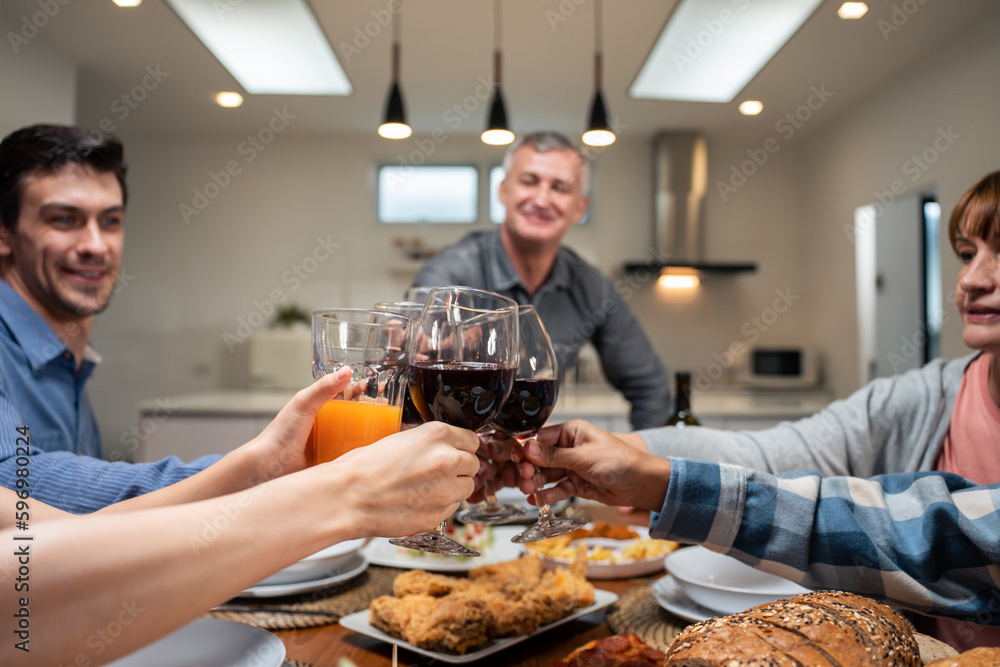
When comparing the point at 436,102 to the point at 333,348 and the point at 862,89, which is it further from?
the point at 333,348

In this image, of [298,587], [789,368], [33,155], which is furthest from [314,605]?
[789,368]

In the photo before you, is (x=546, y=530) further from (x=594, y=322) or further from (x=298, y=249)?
(x=298, y=249)

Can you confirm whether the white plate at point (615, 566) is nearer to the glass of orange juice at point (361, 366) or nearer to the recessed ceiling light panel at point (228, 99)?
the glass of orange juice at point (361, 366)

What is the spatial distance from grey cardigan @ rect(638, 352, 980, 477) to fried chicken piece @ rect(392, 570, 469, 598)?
467 mm

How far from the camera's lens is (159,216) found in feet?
18.4

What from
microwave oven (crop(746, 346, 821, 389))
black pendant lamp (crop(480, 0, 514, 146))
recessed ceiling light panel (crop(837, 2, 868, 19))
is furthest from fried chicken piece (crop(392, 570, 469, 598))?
microwave oven (crop(746, 346, 821, 389))

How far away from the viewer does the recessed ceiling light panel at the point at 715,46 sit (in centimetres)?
348

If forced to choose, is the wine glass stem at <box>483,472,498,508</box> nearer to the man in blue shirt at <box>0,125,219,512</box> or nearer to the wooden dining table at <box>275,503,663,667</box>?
the wooden dining table at <box>275,503,663,667</box>

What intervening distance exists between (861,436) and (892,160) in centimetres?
356

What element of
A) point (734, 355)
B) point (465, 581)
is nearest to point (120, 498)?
point (465, 581)

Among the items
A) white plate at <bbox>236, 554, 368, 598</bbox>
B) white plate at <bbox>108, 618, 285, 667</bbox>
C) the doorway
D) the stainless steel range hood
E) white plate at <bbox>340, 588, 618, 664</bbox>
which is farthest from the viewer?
the stainless steel range hood

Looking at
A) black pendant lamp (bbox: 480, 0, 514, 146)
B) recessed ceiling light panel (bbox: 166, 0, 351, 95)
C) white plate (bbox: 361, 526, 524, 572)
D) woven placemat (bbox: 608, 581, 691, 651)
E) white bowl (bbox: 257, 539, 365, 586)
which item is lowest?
woven placemat (bbox: 608, 581, 691, 651)

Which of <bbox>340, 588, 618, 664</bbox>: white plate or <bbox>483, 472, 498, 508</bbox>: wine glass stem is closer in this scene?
<bbox>340, 588, 618, 664</bbox>: white plate

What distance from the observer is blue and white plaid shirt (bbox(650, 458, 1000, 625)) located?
2.84ft
